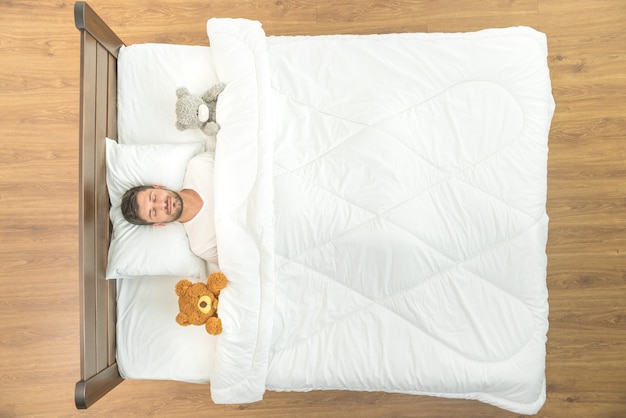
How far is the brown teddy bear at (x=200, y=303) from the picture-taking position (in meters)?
1.29

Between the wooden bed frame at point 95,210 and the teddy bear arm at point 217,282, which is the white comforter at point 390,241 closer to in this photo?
the teddy bear arm at point 217,282

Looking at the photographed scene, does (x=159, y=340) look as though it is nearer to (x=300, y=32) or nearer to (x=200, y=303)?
(x=200, y=303)

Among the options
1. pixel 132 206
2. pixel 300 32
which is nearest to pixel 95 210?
pixel 132 206

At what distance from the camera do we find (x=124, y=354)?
1422mm

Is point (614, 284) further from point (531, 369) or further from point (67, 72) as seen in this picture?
point (67, 72)

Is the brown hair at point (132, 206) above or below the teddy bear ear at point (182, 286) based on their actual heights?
above

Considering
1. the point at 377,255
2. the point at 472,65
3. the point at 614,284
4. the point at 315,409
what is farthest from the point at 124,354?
the point at 614,284

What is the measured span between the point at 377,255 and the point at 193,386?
958 mm

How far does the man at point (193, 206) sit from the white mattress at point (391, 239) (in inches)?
4.3

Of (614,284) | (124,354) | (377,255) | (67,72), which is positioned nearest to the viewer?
(377,255)

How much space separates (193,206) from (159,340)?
0.44m

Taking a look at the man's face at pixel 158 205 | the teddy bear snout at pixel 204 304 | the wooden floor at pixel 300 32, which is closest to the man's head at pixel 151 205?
the man's face at pixel 158 205

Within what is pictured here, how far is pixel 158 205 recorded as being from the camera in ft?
4.40

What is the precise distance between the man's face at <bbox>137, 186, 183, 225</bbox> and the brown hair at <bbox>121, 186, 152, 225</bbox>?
0.02 m
